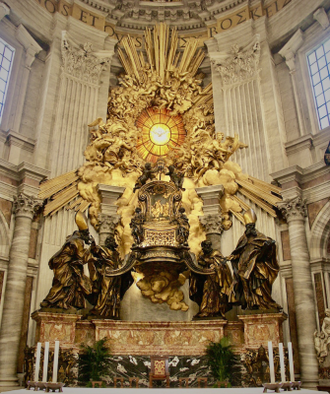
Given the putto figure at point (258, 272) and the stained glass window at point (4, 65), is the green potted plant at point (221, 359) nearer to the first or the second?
the putto figure at point (258, 272)

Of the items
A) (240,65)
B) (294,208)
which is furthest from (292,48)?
(294,208)

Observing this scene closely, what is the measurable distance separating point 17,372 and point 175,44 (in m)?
10.4

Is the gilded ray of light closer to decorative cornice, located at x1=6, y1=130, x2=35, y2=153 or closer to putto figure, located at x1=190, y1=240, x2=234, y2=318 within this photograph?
decorative cornice, located at x1=6, y1=130, x2=35, y2=153

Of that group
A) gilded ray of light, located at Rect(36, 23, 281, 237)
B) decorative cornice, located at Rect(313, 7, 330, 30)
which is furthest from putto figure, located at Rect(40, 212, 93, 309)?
decorative cornice, located at Rect(313, 7, 330, 30)

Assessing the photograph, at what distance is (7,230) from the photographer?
9531 millimetres

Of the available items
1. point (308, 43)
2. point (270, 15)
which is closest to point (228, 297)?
point (308, 43)

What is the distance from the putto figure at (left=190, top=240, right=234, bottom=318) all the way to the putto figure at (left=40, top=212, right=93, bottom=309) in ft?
7.54

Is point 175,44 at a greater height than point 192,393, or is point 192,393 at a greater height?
point 175,44

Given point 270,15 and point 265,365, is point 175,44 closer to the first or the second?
point 270,15

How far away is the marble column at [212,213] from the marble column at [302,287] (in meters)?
1.51

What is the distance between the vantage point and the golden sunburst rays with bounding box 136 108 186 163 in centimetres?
1304

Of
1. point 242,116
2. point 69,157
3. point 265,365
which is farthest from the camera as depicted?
point 242,116

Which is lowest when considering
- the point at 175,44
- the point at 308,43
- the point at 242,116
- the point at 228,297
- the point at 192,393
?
the point at 192,393

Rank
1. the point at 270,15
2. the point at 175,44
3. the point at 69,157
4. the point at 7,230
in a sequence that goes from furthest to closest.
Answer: the point at 175,44
the point at 270,15
the point at 69,157
the point at 7,230
